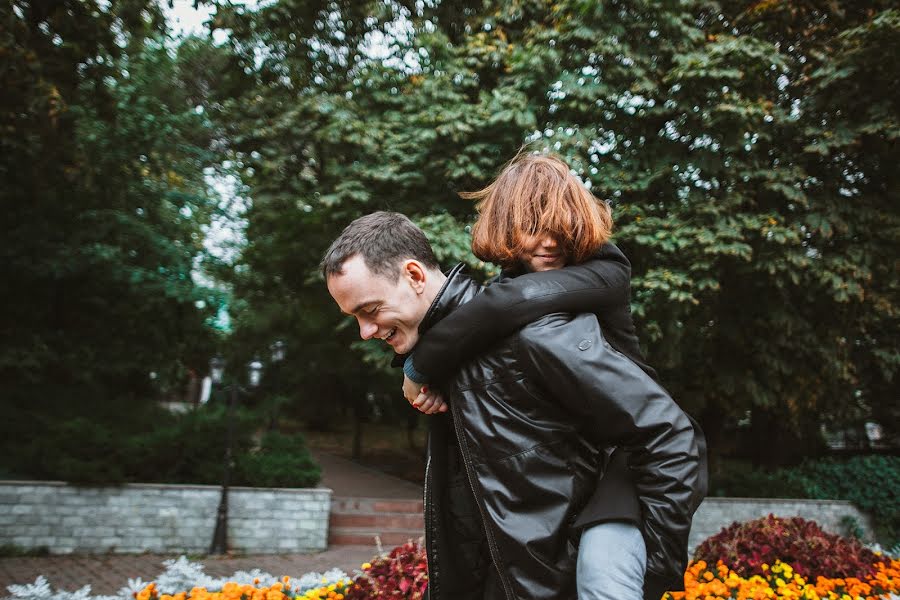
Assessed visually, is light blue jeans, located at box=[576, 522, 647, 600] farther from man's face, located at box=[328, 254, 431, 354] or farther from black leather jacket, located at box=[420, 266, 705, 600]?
man's face, located at box=[328, 254, 431, 354]

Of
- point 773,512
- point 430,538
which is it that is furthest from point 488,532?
point 773,512

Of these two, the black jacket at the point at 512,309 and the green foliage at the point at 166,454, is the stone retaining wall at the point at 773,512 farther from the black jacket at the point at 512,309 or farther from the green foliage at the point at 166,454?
the black jacket at the point at 512,309

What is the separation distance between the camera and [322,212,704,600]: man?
1.36 metres

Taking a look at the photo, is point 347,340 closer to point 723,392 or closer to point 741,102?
point 723,392

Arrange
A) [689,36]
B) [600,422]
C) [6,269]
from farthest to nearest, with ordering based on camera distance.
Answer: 1. [6,269]
2. [689,36]
3. [600,422]

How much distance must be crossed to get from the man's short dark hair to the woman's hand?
0.29 metres

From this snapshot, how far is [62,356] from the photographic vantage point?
10242mm

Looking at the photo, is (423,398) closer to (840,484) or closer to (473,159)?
(473,159)

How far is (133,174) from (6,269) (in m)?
2.22

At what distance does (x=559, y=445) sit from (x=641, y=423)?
0.19 meters

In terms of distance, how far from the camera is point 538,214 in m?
1.61

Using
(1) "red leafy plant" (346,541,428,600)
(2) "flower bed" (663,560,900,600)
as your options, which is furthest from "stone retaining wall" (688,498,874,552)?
(1) "red leafy plant" (346,541,428,600)

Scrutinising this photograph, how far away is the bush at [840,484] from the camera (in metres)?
11.1

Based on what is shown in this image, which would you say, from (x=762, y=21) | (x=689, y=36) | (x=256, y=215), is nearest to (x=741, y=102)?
(x=689, y=36)
